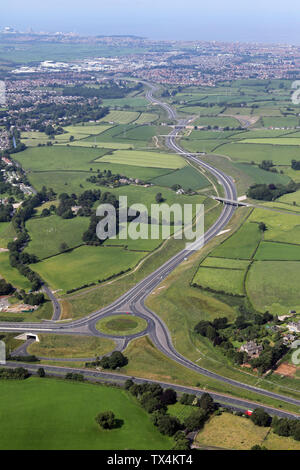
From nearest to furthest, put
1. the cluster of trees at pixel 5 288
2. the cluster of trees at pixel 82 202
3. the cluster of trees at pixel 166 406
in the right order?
the cluster of trees at pixel 166 406, the cluster of trees at pixel 5 288, the cluster of trees at pixel 82 202

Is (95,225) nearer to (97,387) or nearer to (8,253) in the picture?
(8,253)

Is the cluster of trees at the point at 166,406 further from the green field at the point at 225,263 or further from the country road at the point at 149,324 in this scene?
the green field at the point at 225,263

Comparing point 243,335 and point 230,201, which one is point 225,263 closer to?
point 243,335

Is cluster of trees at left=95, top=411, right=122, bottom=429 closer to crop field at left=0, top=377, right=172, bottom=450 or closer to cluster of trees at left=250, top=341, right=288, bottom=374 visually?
crop field at left=0, top=377, right=172, bottom=450

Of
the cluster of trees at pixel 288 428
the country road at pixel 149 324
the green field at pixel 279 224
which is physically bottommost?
the country road at pixel 149 324

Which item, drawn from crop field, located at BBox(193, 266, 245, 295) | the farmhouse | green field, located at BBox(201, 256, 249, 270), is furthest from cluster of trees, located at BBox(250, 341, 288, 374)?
green field, located at BBox(201, 256, 249, 270)

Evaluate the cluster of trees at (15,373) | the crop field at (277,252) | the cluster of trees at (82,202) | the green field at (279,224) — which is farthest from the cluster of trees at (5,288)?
the green field at (279,224)
